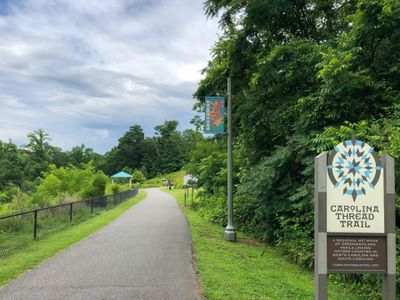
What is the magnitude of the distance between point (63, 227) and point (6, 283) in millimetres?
8423

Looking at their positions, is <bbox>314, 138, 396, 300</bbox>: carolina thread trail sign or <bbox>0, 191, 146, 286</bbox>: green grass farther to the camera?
<bbox>0, 191, 146, 286</bbox>: green grass

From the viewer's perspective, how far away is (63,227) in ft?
49.4

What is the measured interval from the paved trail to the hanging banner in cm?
383

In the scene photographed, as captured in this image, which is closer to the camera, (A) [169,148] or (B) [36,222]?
(B) [36,222]

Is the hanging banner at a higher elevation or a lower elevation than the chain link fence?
higher

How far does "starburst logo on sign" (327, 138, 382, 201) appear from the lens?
5.28 metres

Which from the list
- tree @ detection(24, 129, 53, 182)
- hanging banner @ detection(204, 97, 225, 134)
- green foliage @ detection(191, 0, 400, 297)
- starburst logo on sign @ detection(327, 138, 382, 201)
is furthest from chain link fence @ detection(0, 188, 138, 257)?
tree @ detection(24, 129, 53, 182)

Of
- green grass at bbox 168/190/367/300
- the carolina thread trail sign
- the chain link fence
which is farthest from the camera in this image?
the chain link fence

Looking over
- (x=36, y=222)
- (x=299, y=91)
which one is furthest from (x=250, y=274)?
(x=36, y=222)

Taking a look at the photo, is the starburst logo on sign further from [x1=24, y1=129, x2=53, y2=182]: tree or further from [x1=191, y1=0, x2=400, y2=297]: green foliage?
[x1=24, y1=129, x2=53, y2=182]: tree

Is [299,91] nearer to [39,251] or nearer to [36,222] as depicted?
[39,251]

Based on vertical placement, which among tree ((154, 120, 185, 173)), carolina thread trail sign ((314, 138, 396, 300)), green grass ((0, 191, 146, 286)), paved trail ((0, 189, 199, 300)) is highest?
tree ((154, 120, 185, 173))

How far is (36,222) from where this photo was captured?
1254 cm

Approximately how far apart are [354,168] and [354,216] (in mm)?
638
